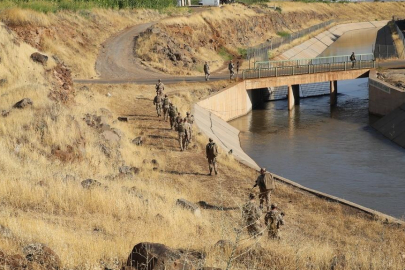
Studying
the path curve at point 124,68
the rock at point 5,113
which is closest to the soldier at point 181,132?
the rock at point 5,113

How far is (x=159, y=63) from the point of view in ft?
177

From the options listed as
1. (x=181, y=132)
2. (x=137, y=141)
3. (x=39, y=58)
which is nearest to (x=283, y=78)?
(x=39, y=58)

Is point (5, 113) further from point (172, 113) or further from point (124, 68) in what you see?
point (124, 68)

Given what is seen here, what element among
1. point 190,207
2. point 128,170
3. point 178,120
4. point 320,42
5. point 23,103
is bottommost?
point 128,170

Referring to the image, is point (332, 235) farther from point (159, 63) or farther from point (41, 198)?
point (159, 63)

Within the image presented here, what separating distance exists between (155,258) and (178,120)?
18149mm

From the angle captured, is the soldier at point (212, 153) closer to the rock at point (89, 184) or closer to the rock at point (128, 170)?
the rock at point (128, 170)

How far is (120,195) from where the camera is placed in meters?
17.0

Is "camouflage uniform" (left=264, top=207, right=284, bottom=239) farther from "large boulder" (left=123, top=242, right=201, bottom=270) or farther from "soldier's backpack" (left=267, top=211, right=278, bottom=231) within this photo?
"large boulder" (left=123, top=242, right=201, bottom=270)

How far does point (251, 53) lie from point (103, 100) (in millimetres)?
33868

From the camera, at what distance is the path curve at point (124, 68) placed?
46.4 metres

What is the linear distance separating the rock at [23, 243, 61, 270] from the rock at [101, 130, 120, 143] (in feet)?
52.6

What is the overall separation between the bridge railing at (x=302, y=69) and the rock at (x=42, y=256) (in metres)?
39.0

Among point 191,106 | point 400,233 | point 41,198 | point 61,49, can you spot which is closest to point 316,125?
point 191,106
